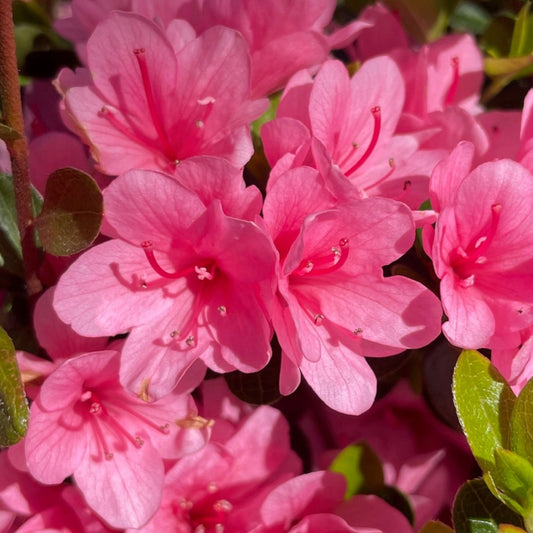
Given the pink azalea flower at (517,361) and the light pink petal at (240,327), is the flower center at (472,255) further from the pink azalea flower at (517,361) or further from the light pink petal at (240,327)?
the light pink petal at (240,327)

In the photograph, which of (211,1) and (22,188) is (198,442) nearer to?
(22,188)

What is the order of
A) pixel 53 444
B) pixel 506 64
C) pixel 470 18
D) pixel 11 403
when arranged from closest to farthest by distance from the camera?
pixel 11 403 < pixel 53 444 < pixel 506 64 < pixel 470 18

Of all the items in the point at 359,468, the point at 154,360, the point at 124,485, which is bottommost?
the point at 359,468

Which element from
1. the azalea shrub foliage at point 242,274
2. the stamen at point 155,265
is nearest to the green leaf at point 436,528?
the azalea shrub foliage at point 242,274

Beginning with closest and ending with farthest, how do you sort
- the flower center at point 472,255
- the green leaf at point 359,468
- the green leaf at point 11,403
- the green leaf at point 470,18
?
1. the green leaf at point 11,403
2. the flower center at point 472,255
3. the green leaf at point 359,468
4. the green leaf at point 470,18

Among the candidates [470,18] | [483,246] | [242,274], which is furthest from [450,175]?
[470,18]

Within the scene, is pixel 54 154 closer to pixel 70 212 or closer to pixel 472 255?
pixel 70 212

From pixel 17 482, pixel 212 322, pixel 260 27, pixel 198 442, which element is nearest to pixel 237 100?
pixel 260 27
